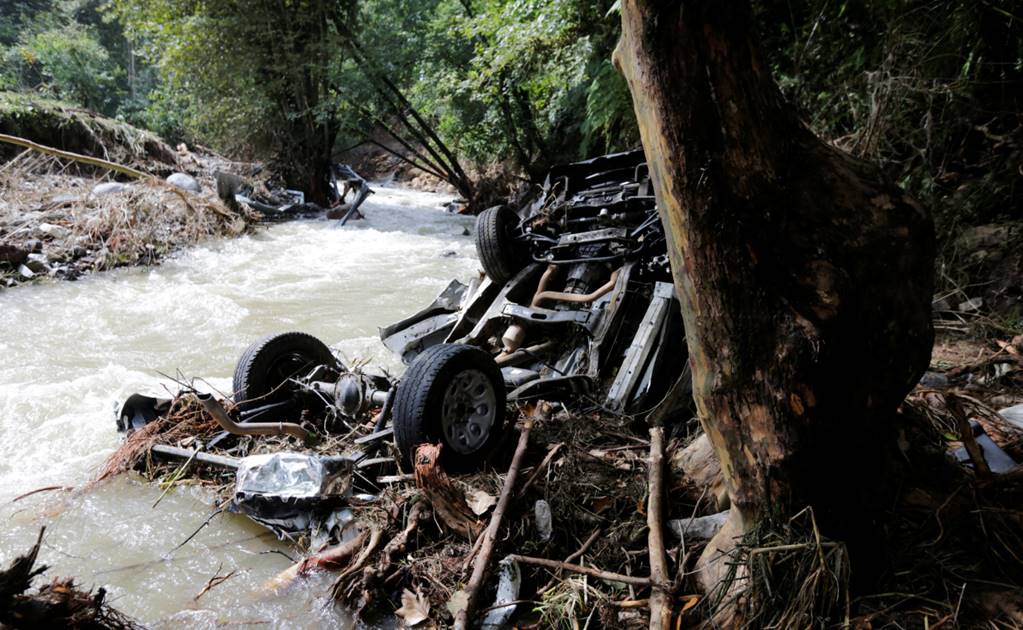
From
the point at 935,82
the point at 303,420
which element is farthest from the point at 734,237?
the point at 935,82

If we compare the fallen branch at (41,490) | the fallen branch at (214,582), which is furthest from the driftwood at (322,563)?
the fallen branch at (41,490)

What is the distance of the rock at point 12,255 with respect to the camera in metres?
8.34

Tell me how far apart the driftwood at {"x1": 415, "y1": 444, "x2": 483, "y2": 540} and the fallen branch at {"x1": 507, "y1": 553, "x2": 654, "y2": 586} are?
34 cm

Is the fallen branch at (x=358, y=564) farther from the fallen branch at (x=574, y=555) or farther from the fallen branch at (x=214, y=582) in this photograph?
the fallen branch at (x=574, y=555)

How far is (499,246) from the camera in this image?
493cm

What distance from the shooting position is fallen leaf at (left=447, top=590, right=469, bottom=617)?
7.37 feet

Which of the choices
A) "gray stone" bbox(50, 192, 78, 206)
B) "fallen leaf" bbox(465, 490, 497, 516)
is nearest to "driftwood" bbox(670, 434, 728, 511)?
"fallen leaf" bbox(465, 490, 497, 516)

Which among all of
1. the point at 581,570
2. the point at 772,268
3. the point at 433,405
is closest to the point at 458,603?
the point at 581,570

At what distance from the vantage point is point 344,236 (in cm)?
1263

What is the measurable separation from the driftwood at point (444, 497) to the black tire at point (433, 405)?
22 cm

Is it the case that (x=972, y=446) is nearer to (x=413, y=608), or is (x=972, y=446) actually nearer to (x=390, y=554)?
(x=413, y=608)

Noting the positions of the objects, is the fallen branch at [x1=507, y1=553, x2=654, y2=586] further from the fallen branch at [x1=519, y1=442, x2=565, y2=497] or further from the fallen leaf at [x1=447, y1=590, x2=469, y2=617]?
the fallen branch at [x1=519, y1=442, x2=565, y2=497]

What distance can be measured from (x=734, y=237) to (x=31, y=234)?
1112 centimetres

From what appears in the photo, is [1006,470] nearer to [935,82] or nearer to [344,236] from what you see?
[935,82]
